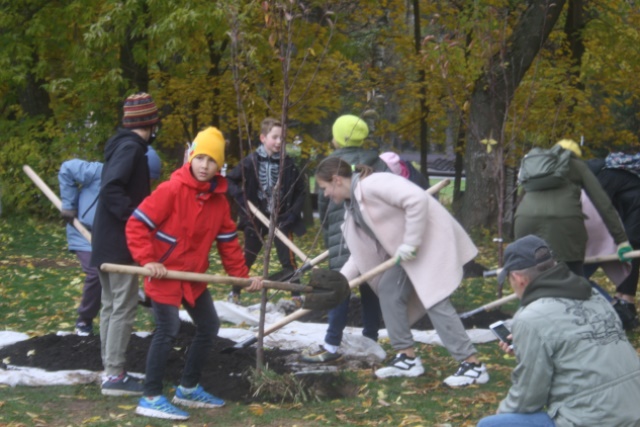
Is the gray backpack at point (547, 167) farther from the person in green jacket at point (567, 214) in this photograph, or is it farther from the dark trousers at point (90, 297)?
the dark trousers at point (90, 297)

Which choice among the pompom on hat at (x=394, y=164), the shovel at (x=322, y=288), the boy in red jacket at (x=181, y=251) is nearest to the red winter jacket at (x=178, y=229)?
the boy in red jacket at (x=181, y=251)

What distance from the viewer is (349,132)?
7.75 meters

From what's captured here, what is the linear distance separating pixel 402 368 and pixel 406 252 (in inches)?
35.5

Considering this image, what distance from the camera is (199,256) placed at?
6.02 m

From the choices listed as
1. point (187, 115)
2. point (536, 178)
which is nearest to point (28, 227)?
point (187, 115)

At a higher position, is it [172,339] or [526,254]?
[526,254]

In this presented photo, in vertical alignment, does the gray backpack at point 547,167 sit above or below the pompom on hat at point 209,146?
below

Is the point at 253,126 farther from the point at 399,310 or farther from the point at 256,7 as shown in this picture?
the point at 399,310

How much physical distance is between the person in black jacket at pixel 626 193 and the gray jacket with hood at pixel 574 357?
4.92 m

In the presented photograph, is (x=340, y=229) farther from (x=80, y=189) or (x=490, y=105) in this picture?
(x=490, y=105)

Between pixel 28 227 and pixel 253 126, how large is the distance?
426 cm

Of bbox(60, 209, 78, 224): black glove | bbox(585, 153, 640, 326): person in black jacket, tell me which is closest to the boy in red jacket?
bbox(60, 209, 78, 224): black glove

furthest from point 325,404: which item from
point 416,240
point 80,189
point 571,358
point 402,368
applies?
point 80,189

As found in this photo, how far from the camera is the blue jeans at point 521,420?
3.97 meters
